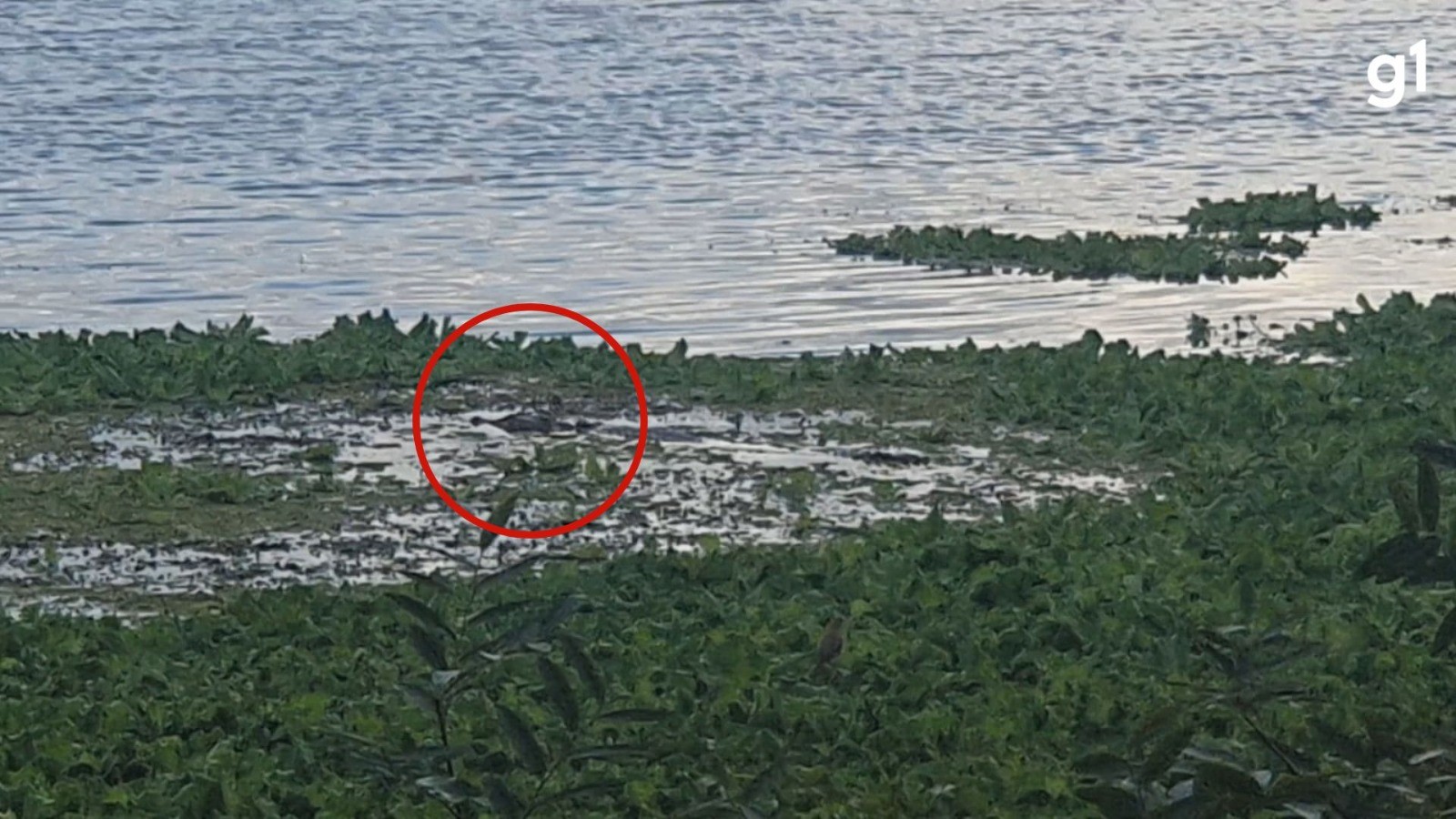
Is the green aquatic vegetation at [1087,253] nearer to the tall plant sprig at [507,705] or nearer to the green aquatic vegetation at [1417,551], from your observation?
the tall plant sprig at [507,705]

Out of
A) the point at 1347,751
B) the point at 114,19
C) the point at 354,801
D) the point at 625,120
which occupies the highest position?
the point at 114,19

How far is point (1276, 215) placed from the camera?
19.8 metres

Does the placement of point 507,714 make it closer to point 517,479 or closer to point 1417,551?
point 1417,551

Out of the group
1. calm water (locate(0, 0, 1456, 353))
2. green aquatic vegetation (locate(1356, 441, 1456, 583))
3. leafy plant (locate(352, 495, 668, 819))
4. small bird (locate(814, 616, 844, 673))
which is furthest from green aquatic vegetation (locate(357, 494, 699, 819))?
calm water (locate(0, 0, 1456, 353))

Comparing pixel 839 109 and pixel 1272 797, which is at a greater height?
pixel 839 109

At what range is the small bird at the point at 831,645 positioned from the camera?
7400 mm

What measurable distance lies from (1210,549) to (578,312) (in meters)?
8.35

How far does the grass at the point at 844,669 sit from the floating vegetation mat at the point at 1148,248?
679 cm

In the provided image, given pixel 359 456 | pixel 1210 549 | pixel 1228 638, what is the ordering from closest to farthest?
pixel 1228 638, pixel 1210 549, pixel 359 456

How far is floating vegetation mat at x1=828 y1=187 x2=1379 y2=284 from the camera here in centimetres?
1742

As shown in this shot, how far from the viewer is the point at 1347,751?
365 cm

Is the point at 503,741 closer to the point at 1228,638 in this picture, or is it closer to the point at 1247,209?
the point at 1228,638

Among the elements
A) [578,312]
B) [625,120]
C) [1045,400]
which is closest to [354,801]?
[1045,400]

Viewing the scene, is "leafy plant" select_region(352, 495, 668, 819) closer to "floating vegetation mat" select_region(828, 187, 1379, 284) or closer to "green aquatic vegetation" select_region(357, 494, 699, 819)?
"green aquatic vegetation" select_region(357, 494, 699, 819)
